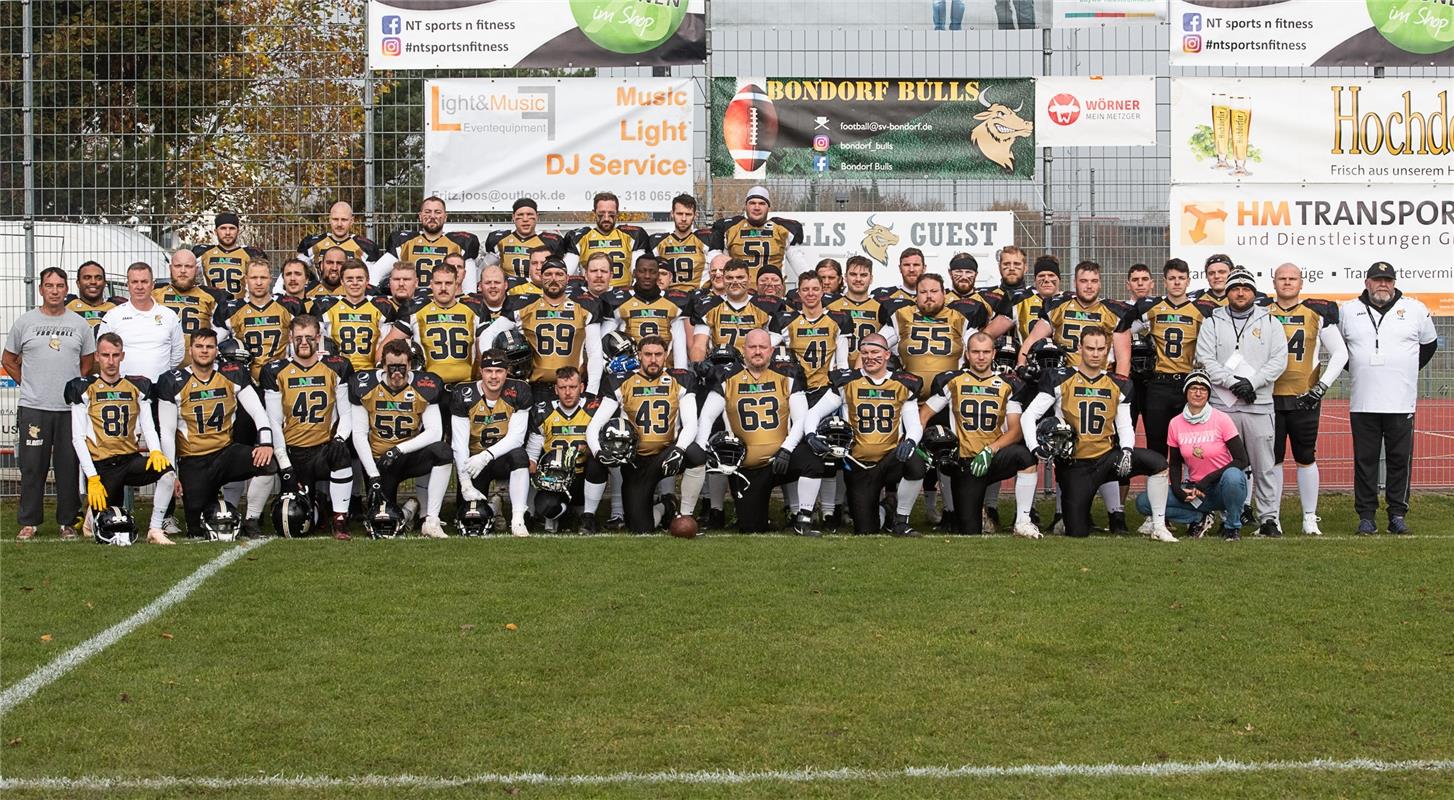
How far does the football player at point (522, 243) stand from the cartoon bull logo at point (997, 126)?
3.52m

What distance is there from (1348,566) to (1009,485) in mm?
4531

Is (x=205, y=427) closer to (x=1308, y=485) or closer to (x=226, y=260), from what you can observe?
(x=226, y=260)

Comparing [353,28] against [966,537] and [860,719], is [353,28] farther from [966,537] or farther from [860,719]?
[860,719]

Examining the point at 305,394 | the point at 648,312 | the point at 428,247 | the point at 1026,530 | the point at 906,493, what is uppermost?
the point at 428,247

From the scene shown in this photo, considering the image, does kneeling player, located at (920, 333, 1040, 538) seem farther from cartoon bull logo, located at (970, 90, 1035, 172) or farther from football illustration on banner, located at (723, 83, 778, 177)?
football illustration on banner, located at (723, 83, 778, 177)

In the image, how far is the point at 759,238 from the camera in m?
10.8

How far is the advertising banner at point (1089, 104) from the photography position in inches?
451

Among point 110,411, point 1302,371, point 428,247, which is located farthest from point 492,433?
point 1302,371

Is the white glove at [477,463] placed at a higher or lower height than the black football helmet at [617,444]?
lower

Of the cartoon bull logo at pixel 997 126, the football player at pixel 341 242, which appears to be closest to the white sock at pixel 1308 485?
the cartoon bull logo at pixel 997 126

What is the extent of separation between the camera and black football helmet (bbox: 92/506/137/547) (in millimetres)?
8695

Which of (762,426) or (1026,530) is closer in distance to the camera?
(1026,530)

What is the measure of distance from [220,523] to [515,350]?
2.17 meters

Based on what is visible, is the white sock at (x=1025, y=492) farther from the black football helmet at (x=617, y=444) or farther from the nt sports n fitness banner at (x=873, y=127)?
the nt sports n fitness banner at (x=873, y=127)
